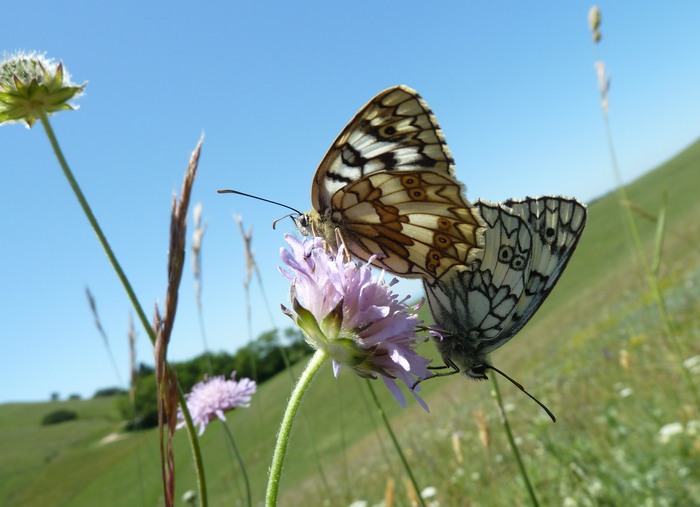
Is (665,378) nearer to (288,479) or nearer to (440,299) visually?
(440,299)

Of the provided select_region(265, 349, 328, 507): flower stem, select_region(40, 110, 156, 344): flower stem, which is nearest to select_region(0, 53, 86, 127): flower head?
select_region(40, 110, 156, 344): flower stem

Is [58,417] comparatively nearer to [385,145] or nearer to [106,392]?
[106,392]

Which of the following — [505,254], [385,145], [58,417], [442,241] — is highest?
[58,417]

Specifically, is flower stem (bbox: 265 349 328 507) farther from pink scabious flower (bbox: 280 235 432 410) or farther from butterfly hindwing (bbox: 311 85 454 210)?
butterfly hindwing (bbox: 311 85 454 210)

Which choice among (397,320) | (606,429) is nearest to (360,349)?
(397,320)

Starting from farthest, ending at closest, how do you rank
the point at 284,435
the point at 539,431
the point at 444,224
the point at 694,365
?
the point at 694,365, the point at 539,431, the point at 444,224, the point at 284,435

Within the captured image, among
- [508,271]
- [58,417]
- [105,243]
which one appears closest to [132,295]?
[105,243]
